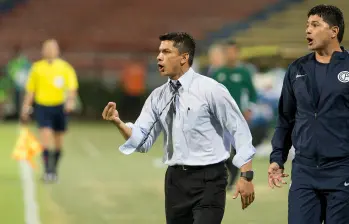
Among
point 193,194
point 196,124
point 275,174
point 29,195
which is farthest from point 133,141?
point 29,195

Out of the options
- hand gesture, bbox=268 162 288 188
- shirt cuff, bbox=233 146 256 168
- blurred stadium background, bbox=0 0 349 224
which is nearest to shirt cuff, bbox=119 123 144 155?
shirt cuff, bbox=233 146 256 168

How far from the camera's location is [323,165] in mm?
6832

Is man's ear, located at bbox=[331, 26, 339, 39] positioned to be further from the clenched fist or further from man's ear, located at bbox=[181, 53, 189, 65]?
the clenched fist

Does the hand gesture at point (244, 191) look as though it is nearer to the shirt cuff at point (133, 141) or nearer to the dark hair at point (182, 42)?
the shirt cuff at point (133, 141)

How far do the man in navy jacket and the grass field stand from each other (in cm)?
529

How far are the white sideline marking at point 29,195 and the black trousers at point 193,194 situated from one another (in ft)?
16.3

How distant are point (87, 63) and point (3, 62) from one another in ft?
10.7

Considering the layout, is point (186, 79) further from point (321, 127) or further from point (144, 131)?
point (321, 127)

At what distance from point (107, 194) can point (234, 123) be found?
7748 millimetres

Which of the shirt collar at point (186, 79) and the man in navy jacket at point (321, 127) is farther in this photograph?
the shirt collar at point (186, 79)

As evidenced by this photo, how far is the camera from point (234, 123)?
7.21m

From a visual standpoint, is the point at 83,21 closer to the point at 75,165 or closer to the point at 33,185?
the point at 75,165

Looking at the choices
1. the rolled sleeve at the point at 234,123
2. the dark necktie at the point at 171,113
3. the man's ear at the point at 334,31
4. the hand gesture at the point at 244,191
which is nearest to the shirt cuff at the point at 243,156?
the rolled sleeve at the point at 234,123

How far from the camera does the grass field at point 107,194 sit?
12470 mm
